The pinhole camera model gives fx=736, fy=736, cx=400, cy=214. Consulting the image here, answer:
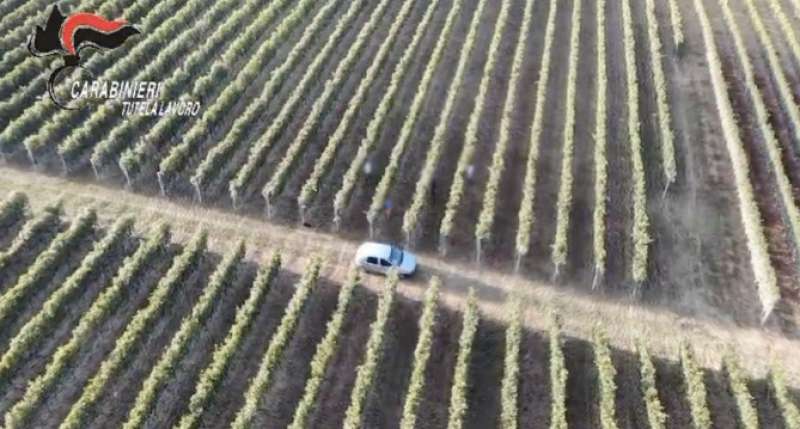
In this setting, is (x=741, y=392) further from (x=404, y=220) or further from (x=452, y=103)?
(x=452, y=103)

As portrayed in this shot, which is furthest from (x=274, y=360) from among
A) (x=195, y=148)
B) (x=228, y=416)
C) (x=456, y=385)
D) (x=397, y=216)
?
(x=195, y=148)

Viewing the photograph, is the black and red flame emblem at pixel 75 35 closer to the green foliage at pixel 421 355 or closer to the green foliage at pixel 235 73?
the green foliage at pixel 235 73

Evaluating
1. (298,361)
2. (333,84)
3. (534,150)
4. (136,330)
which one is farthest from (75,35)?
(534,150)

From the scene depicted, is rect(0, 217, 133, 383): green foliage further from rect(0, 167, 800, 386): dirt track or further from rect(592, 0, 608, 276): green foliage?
rect(592, 0, 608, 276): green foliage

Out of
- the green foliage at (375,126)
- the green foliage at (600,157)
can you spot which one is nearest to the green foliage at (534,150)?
the green foliage at (600,157)

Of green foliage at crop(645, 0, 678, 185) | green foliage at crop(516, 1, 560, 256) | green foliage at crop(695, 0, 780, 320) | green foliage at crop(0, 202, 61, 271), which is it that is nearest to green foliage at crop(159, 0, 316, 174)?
green foliage at crop(0, 202, 61, 271)

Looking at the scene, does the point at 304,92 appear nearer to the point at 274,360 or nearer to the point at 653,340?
the point at 274,360
